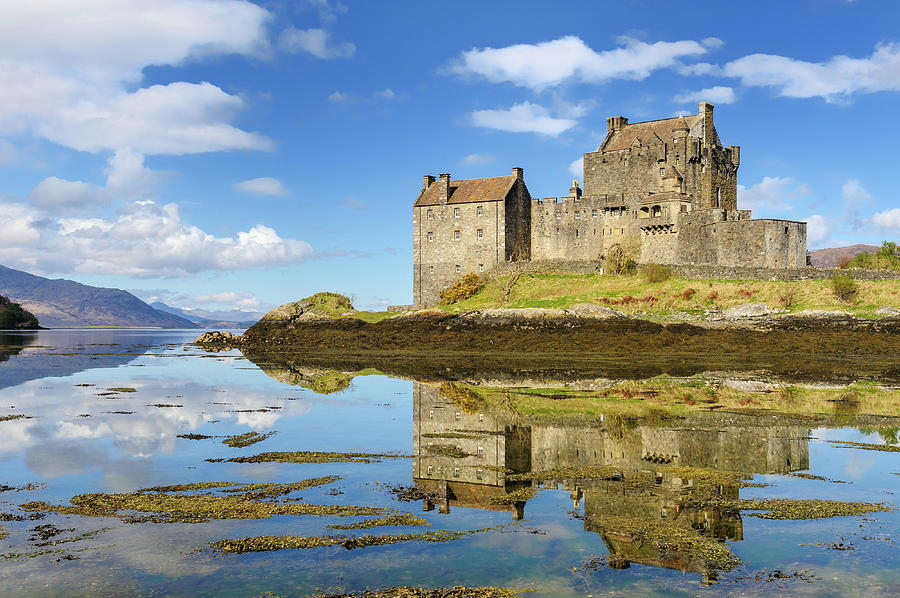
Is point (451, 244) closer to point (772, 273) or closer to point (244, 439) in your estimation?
point (772, 273)

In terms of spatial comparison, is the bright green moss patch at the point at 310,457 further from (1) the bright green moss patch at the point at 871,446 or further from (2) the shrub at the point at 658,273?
(2) the shrub at the point at 658,273

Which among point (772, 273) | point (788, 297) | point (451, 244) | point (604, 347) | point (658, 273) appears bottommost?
point (604, 347)

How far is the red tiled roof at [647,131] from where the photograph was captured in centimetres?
6650

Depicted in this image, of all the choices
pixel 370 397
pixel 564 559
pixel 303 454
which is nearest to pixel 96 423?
pixel 303 454

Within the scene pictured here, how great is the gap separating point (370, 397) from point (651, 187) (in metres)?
47.8

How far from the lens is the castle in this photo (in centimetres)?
6134

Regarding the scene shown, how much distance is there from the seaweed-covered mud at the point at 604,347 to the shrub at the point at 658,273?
26.2 feet

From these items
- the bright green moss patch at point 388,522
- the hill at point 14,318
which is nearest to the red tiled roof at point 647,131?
the bright green moss patch at point 388,522

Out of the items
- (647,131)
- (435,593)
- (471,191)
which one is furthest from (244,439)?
(647,131)

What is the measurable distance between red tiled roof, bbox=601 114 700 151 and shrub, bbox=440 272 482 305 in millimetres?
18159

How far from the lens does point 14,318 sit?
5113 inches

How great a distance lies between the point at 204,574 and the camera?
773 cm

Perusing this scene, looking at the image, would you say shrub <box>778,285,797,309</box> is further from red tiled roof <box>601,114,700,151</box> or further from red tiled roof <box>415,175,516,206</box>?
red tiled roof <box>415,175,516,206</box>

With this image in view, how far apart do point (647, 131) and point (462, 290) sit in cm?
2340
